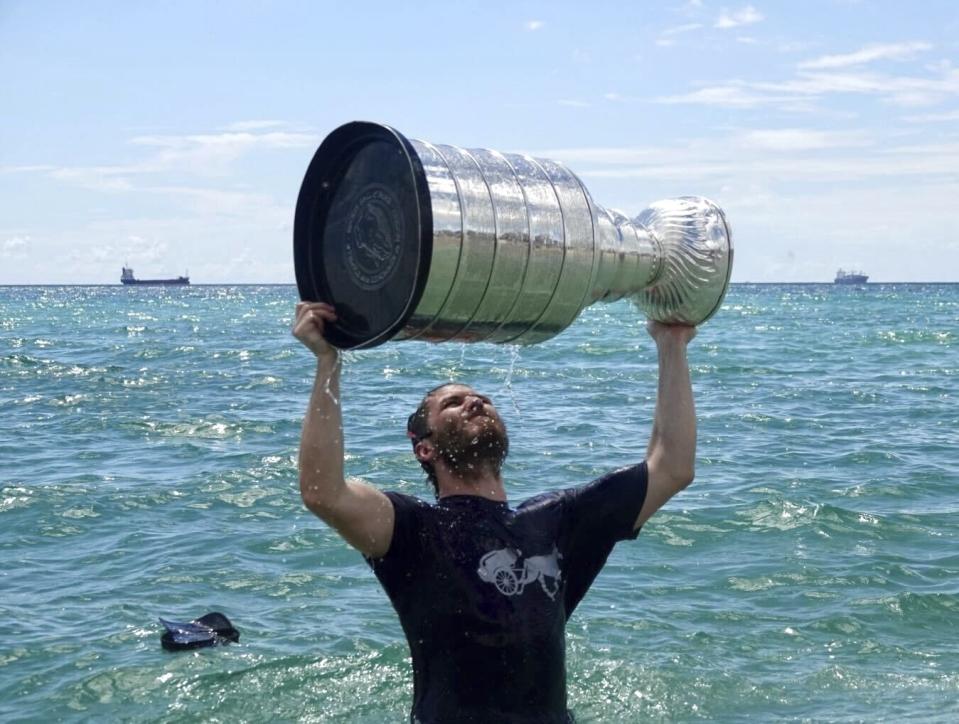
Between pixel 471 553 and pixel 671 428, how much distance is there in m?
0.73

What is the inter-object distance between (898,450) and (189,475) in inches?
277

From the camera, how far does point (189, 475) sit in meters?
12.4

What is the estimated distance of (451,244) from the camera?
3172 millimetres

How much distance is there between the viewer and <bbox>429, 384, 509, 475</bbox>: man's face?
362 cm

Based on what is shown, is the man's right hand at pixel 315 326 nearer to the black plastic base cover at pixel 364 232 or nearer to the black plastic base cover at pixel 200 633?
the black plastic base cover at pixel 364 232

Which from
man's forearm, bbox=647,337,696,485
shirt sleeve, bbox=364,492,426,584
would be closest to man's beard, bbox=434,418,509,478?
shirt sleeve, bbox=364,492,426,584

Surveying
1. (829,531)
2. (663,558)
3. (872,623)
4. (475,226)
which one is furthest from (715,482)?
(475,226)

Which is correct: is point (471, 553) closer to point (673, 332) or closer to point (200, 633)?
point (673, 332)

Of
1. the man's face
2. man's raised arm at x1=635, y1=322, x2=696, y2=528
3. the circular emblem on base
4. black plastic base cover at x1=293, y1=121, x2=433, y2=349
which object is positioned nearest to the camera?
black plastic base cover at x1=293, y1=121, x2=433, y2=349

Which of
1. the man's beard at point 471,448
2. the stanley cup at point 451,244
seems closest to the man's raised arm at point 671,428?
the stanley cup at point 451,244

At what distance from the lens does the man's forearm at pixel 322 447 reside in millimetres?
3346

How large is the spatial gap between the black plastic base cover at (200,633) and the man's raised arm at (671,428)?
4.12 m

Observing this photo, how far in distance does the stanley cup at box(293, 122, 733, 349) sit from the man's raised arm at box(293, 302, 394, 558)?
6 cm

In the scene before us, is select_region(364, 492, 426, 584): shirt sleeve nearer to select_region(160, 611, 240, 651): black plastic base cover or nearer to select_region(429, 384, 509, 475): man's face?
select_region(429, 384, 509, 475): man's face
